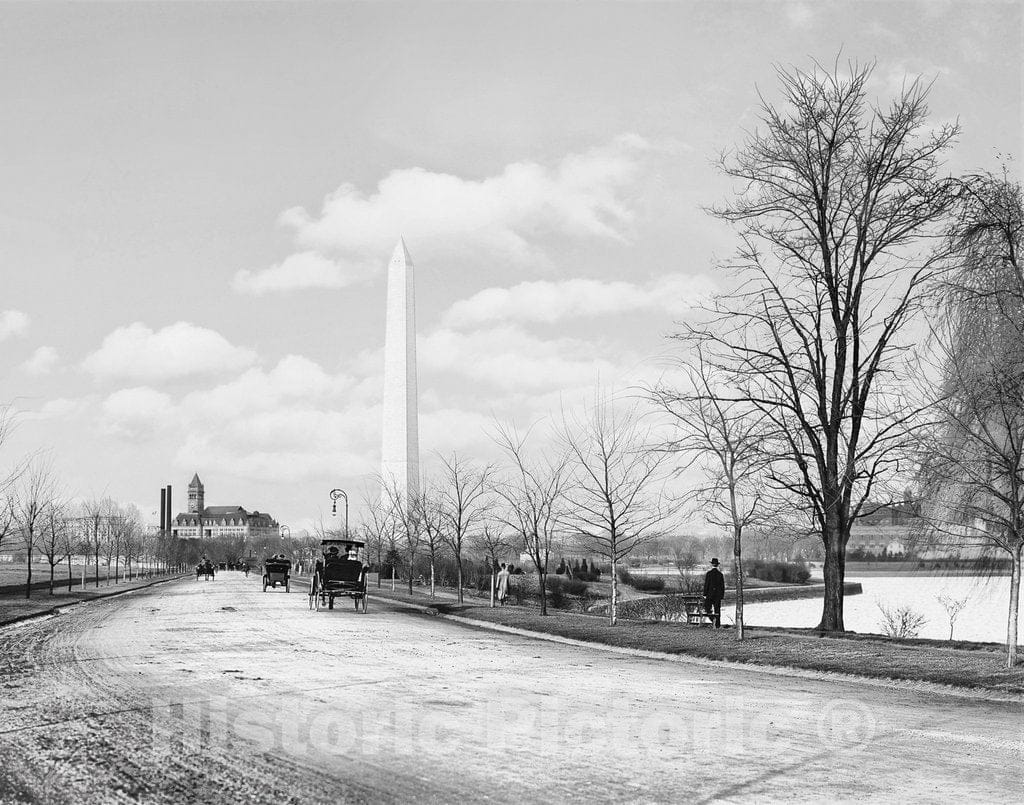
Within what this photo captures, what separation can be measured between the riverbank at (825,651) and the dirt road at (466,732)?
40.9 inches

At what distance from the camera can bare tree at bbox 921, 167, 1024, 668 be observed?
14.4m

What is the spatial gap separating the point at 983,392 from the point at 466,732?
32.5ft

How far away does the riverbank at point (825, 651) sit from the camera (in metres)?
13.3

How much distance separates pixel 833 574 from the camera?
22172mm

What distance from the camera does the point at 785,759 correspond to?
7984 mm

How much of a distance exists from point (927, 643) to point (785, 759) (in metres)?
12.2

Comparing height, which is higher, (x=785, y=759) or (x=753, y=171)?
(x=753, y=171)

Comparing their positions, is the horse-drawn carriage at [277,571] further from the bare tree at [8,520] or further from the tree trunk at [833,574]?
the tree trunk at [833,574]

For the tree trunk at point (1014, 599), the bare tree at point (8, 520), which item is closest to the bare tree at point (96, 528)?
the bare tree at point (8, 520)

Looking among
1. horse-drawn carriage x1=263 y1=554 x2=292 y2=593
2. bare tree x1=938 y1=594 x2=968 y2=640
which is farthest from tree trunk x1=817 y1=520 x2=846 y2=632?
horse-drawn carriage x1=263 y1=554 x2=292 y2=593

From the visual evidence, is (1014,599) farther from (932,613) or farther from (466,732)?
(932,613)

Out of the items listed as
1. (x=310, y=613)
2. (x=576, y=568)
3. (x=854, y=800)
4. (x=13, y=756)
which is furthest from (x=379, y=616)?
(x=576, y=568)

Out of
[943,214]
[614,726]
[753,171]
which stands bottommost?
[614,726]

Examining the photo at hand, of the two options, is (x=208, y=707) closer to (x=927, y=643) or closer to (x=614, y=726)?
(x=614, y=726)
